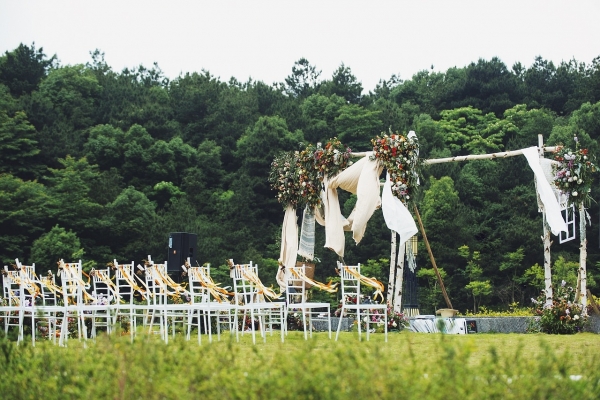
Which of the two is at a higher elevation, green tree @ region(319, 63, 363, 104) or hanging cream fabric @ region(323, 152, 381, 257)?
green tree @ region(319, 63, 363, 104)

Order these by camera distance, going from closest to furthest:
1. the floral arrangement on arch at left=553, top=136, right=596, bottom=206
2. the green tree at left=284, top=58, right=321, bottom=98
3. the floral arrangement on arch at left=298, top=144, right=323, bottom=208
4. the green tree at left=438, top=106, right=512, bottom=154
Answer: the floral arrangement on arch at left=553, top=136, right=596, bottom=206 < the floral arrangement on arch at left=298, top=144, right=323, bottom=208 < the green tree at left=438, top=106, right=512, bottom=154 < the green tree at left=284, top=58, right=321, bottom=98

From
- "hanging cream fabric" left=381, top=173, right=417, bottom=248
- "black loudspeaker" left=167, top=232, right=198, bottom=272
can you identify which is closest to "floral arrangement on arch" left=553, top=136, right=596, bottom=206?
"hanging cream fabric" left=381, top=173, right=417, bottom=248

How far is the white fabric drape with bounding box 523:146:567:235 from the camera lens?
10.6 metres

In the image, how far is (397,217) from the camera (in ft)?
32.6

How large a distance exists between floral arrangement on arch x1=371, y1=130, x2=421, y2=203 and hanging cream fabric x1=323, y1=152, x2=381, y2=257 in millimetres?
192

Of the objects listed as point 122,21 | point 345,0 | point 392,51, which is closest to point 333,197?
point 345,0

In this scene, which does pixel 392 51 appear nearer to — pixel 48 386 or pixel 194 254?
pixel 194 254

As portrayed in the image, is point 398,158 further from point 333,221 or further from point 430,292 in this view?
point 430,292

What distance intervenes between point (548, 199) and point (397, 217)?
222 centimetres

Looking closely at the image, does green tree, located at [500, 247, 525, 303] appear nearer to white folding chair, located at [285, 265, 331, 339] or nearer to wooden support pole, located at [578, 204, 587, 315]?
wooden support pole, located at [578, 204, 587, 315]

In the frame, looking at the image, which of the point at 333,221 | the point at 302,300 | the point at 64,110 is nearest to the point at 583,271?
the point at 333,221

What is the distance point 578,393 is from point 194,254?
9.15 metres

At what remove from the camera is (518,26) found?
29.2m

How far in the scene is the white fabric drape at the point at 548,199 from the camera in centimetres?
1055
